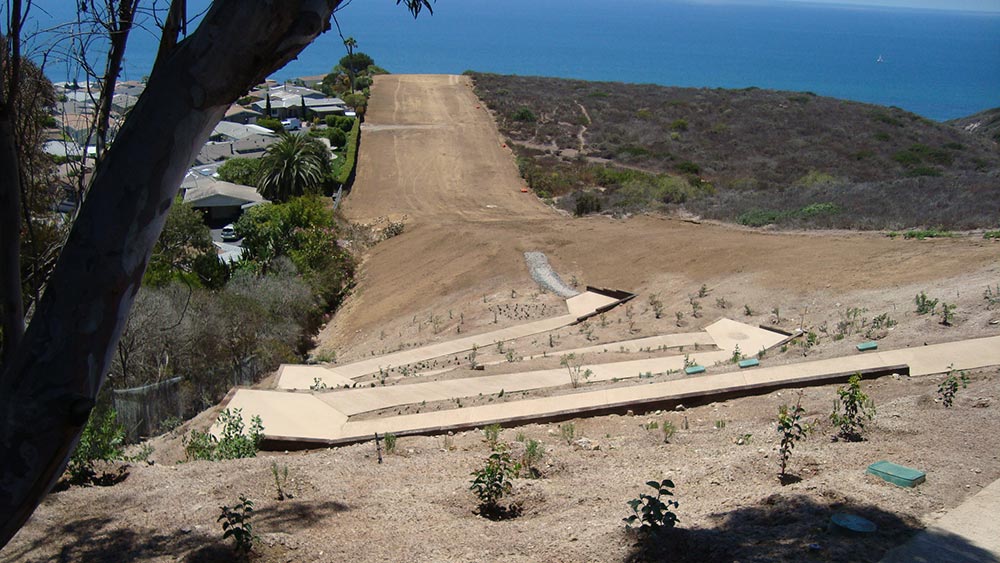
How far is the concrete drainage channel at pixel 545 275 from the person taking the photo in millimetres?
22639

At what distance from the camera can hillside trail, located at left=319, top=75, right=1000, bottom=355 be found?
18.3 m

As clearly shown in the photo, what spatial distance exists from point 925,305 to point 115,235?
1369 cm

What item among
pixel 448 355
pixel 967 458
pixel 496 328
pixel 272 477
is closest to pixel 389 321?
pixel 496 328

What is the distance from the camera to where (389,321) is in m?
23.0

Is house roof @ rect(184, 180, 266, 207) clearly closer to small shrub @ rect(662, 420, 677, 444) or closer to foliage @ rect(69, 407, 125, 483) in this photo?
foliage @ rect(69, 407, 125, 483)

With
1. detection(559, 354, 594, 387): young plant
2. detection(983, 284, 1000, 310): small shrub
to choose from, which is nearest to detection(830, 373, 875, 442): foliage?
detection(559, 354, 594, 387): young plant

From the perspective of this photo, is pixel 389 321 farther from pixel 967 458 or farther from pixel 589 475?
pixel 967 458

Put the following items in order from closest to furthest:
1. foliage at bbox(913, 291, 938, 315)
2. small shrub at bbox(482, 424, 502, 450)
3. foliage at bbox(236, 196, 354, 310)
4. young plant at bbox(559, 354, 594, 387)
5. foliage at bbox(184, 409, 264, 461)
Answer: small shrub at bbox(482, 424, 502, 450), foliage at bbox(184, 409, 264, 461), young plant at bbox(559, 354, 594, 387), foliage at bbox(913, 291, 938, 315), foliage at bbox(236, 196, 354, 310)

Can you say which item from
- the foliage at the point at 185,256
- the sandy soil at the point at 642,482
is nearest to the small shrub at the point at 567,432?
the sandy soil at the point at 642,482

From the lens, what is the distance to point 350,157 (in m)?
46.5

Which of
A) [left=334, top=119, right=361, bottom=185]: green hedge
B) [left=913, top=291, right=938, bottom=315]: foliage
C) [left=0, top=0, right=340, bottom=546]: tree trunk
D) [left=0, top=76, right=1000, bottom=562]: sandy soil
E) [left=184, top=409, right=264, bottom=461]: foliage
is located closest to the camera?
[left=0, top=0, right=340, bottom=546]: tree trunk

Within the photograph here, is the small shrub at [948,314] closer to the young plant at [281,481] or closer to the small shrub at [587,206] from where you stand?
the young plant at [281,481]

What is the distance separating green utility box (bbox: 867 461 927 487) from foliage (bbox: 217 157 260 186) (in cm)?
4311

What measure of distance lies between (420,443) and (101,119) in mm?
5716
